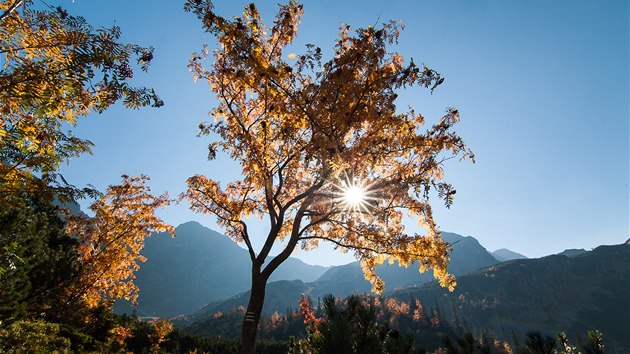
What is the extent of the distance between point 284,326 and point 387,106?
107 meters

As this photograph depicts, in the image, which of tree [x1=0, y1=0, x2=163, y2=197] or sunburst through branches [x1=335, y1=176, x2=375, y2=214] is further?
sunburst through branches [x1=335, y1=176, x2=375, y2=214]

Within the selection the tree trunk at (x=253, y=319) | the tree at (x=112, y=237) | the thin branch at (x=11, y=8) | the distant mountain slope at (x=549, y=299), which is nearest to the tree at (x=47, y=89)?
the thin branch at (x=11, y=8)

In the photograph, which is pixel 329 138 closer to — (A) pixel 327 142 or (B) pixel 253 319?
(A) pixel 327 142

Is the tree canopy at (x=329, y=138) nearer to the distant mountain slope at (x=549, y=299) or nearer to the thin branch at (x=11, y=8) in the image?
the thin branch at (x=11, y=8)

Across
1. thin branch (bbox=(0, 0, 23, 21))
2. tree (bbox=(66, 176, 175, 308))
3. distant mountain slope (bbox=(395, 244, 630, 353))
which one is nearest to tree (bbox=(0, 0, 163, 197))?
thin branch (bbox=(0, 0, 23, 21))

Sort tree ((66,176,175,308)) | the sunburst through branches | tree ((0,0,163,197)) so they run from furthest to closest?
tree ((66,176,175,308))
the sunburst through branches
tree ((0,0,163,197))

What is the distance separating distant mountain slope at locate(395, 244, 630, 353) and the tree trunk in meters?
172

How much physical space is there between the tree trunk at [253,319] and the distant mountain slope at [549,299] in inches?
6780

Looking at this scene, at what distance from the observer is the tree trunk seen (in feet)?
23.6

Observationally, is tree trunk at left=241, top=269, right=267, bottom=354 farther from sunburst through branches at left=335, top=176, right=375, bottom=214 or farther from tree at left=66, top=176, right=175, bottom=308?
tree at left=66, top=176, right=175, bottom=308

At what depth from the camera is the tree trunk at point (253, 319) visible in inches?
283

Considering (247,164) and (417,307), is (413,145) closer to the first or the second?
(247,164)

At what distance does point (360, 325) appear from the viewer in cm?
621

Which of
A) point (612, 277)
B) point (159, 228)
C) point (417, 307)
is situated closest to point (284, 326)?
point (417, 307)
